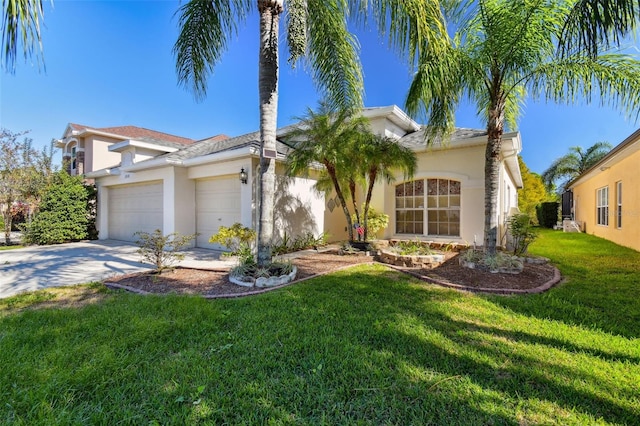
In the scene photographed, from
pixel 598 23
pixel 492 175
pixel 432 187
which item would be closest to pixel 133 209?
pixel 432 187

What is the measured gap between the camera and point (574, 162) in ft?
89.2

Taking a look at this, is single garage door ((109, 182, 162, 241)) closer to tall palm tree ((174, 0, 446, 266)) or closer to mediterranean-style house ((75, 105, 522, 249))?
mediterranean-style house ((75, 105, 522, 249))

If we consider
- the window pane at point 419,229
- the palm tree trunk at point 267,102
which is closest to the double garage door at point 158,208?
the palm tree trunk at point 267,102

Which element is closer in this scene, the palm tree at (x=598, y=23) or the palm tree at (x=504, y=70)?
the palm tree at (x=598, y=23)

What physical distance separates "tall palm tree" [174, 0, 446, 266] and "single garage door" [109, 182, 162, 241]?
716 cm

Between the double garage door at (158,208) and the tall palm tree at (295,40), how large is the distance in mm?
4119

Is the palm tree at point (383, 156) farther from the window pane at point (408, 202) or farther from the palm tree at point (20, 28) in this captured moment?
the palm tree at point (20, 28)

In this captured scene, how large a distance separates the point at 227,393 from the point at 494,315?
421cm

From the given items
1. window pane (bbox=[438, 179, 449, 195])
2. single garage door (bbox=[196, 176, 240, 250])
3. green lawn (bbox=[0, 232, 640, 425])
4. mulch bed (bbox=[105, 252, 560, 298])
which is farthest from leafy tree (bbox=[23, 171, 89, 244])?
window pane (bbox=[438, 179, 449, 195])

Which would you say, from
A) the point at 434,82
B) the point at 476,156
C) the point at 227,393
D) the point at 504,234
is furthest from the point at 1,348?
the point at 504,234

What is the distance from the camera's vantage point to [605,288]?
619cm

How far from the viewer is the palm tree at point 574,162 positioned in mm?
26047

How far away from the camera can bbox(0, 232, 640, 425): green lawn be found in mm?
2506

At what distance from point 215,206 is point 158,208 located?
3.56 metres
